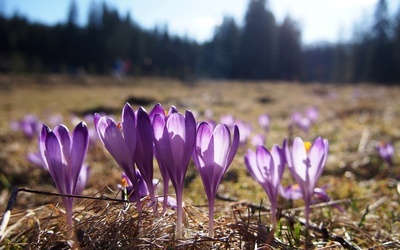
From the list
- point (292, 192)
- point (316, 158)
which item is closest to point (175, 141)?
point (316, 158)

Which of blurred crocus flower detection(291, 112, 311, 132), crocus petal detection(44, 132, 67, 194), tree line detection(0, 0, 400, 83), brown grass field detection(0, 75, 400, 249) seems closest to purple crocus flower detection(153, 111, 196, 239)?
brown grass field detection(0, 75, 400, 249)

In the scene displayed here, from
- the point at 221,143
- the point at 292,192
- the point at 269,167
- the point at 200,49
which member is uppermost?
the point at 200,49

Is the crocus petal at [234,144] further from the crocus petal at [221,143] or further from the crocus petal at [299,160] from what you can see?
the crocus petal at [299,160]

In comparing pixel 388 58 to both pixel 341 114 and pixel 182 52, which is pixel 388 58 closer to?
pixel 182 52

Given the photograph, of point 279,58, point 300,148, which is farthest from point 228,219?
point 279,58

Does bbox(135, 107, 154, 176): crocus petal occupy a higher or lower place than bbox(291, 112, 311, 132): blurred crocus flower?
higher

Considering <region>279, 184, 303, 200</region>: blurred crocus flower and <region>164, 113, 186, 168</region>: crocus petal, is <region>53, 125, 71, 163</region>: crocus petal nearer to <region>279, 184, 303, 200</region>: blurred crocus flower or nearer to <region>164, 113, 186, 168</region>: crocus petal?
<region>164, 113, 186, 168</region>: crocus petal

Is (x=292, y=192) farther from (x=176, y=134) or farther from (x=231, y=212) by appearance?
(x=176, y=134)
